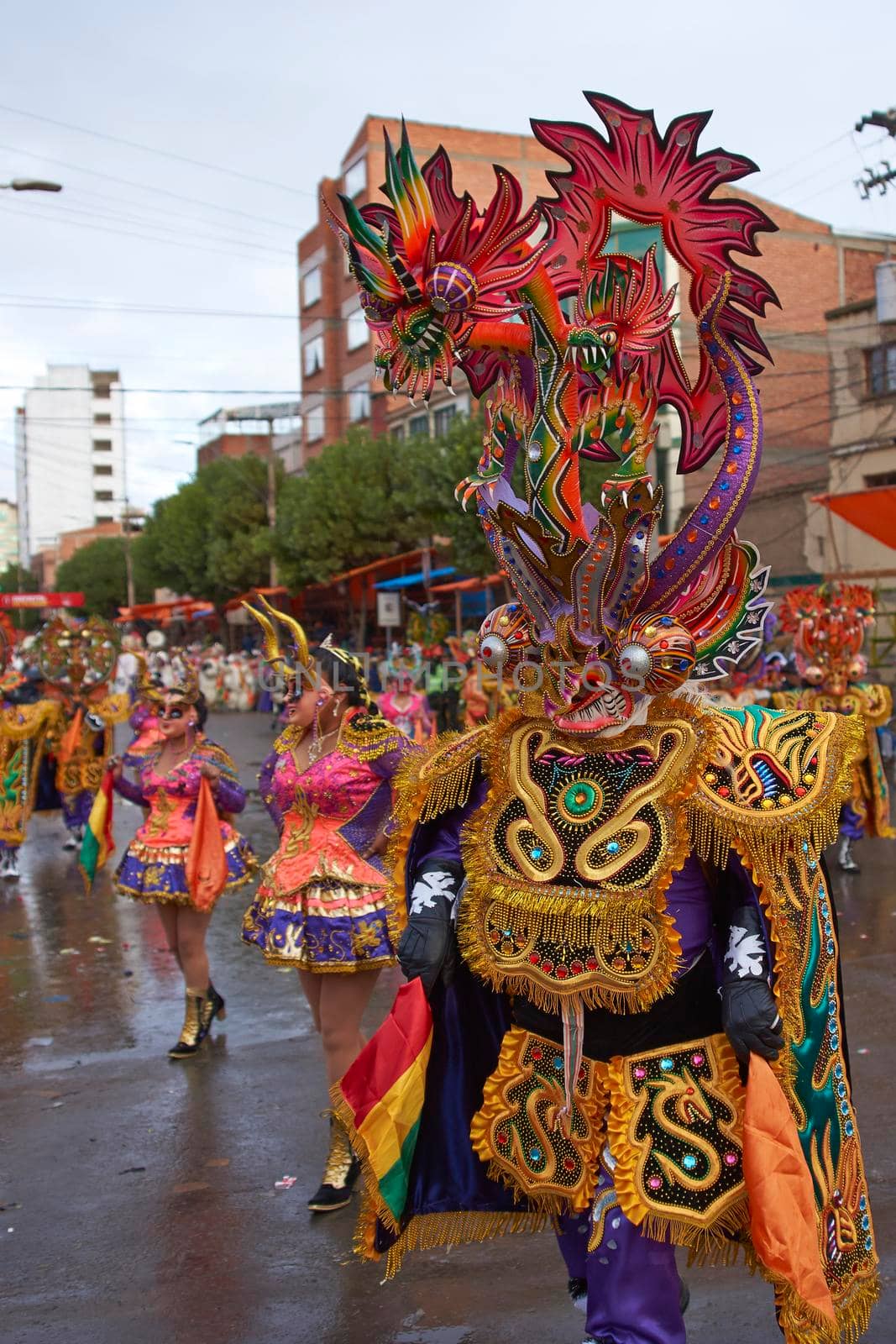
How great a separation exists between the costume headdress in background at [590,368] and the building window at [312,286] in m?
46.5

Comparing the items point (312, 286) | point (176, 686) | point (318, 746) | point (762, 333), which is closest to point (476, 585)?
point (762, 333)

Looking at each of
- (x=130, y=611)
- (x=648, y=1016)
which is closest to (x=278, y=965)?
(x=648, y=1016)

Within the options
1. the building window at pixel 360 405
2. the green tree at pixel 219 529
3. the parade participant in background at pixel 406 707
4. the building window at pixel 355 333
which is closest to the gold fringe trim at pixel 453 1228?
the parade participant in background at pixel 406 707

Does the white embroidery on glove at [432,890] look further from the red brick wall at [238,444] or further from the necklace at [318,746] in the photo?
the red brick wall at [238,444]

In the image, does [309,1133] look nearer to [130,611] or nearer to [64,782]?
[64,782]

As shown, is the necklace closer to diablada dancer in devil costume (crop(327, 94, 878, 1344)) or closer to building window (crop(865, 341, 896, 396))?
diablada dancer in devil costume (crop(327, 94, 878, 1344))

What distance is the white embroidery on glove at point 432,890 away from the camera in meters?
3.32

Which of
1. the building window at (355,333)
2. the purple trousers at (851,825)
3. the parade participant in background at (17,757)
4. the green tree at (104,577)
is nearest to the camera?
the purple trousers at (851,825)

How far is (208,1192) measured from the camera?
4.91 meters

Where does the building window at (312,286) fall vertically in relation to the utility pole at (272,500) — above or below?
above

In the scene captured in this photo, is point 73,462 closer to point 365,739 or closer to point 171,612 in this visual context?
point 171,612

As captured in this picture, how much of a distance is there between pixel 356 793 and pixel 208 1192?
63.8 inches

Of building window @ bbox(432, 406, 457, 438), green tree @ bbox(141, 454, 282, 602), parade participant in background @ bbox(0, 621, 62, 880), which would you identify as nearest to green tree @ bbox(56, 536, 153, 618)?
green tree @ bbox(141, 454, 282, 602)

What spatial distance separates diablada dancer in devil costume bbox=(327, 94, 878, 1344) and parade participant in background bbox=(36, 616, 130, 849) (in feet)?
31.1
